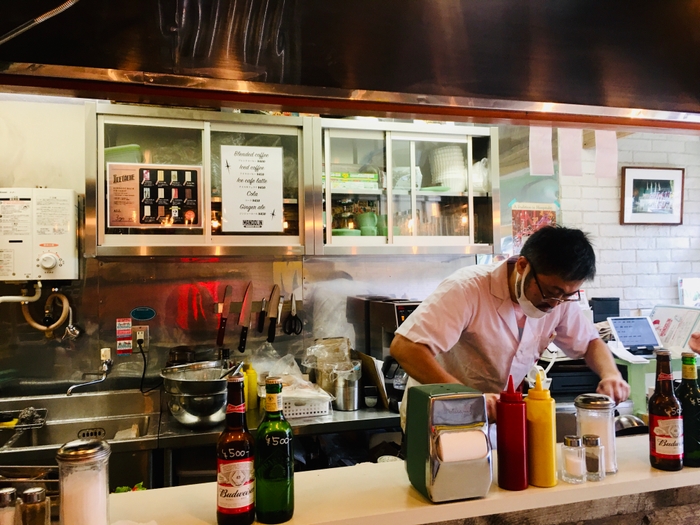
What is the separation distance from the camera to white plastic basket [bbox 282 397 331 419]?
8.44 ft

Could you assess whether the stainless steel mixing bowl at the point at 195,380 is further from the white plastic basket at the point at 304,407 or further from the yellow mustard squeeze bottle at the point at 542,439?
the yellow mustard squeeze bottle at the point at 542,439

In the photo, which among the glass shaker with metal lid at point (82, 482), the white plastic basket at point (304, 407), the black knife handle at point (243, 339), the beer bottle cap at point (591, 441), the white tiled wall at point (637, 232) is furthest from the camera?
the white tiled wall at point (637, 232)

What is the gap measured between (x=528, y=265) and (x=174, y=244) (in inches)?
73.5

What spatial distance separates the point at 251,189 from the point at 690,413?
233 centimetres

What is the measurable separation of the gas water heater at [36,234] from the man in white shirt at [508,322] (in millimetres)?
1942

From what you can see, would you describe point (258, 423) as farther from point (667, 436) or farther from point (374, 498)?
point (667, 436)

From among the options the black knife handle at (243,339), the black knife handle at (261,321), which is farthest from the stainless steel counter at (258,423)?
the black knife handle at (261,321)

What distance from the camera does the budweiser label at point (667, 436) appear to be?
4.13 ft

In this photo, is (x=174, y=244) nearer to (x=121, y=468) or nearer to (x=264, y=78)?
(x=121, y=468)

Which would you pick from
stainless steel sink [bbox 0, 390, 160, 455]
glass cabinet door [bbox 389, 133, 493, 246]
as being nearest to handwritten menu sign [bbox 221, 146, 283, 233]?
glass cabinet door [bbox 389, 133, 493, 246]

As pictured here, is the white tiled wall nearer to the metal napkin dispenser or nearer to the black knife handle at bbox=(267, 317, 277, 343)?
the black knife handle at bbox=(267, 317, 277, 343)

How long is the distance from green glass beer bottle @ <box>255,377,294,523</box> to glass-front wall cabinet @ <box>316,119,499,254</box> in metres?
1.99

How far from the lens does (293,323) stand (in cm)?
328

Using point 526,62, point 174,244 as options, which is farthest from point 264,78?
point 174,244
